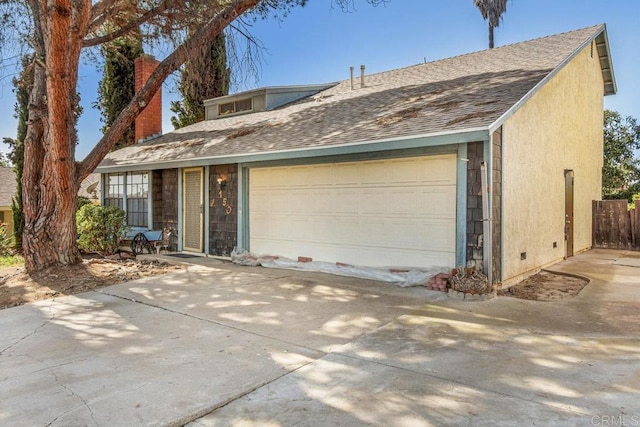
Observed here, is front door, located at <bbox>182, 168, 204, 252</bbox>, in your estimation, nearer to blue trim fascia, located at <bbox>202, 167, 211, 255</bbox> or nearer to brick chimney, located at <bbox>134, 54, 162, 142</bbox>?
blue trim fascia, located at <bbox>202, 167, 211, 255</bbox>

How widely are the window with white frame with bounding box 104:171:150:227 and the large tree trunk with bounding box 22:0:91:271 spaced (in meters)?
3.17

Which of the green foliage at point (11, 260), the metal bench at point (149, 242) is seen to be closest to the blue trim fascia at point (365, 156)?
the metal bench at point (149, 242)

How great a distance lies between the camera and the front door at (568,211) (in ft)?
30.3

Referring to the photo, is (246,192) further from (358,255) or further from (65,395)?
(65,395)

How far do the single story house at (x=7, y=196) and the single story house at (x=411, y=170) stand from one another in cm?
1168

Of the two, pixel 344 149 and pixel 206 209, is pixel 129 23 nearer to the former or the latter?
pixel 206 209

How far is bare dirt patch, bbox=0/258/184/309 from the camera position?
21.1 ft

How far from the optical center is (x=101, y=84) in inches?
771

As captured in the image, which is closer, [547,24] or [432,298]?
[432,298]

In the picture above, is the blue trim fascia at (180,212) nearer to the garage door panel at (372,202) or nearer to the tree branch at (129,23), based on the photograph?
the tree branch at (129,23)

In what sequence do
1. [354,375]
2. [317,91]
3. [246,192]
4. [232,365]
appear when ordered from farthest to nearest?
[317,91], [246,192], [232,365], [354,375]

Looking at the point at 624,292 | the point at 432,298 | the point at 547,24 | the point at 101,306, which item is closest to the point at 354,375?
the point at 432,298

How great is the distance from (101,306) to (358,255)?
4.12 meters

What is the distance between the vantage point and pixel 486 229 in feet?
19.3
